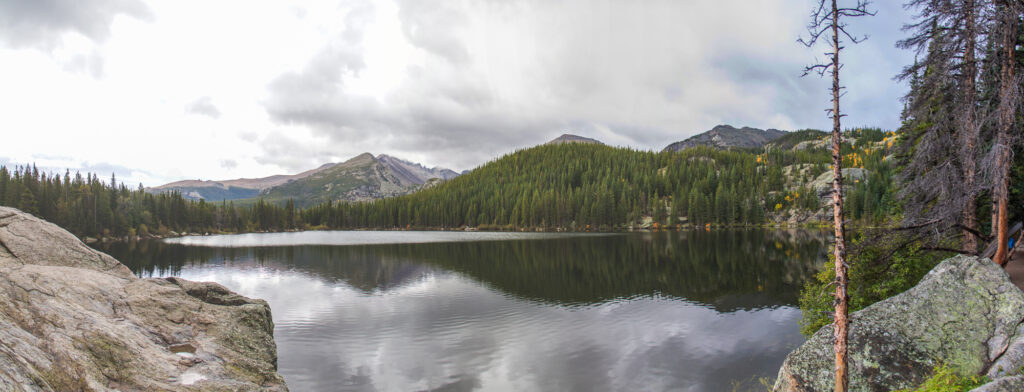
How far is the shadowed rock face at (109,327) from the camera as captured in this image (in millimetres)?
8375

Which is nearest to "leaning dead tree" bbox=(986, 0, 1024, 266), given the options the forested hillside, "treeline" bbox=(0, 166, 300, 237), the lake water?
the lake water

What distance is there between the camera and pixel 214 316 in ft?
52.1

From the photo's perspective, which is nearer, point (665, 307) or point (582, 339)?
point (582, 339)

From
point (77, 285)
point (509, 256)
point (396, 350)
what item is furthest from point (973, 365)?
point (509, 256)

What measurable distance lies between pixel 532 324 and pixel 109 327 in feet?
59.8

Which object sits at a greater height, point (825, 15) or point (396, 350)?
point (825, 15)

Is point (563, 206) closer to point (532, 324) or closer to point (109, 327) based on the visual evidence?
point (532, 324)

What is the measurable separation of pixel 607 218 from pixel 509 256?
114125 millimetres

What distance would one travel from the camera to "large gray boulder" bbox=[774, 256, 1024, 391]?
10.7m

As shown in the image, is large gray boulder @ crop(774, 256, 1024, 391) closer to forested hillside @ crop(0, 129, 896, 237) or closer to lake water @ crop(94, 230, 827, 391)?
lake water @ crop(94, 230, 827, 391)

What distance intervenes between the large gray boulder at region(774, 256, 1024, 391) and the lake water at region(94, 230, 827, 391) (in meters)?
4.62

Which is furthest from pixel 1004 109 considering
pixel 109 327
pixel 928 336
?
pixel 109 327

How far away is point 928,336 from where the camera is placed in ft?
37.4

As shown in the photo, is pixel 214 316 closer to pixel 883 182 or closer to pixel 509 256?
Answer: pixel 509 256
